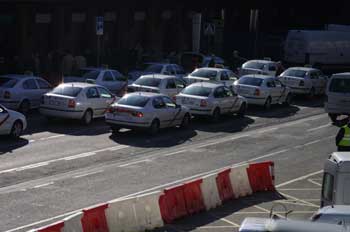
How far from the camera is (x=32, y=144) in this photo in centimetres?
2447

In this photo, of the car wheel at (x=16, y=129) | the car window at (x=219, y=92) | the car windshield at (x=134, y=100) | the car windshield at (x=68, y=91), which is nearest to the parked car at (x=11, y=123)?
the car wheel at (x=16, y=129)

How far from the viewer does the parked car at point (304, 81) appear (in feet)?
132

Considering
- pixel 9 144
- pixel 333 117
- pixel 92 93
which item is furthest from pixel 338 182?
pixel 333 117

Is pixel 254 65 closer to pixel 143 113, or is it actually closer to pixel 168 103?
pixel 168 103

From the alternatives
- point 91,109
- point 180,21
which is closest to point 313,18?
point 180,21

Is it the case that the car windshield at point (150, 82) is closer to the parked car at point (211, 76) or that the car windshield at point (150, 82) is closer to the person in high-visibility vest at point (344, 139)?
the parked car at point (211, 76)

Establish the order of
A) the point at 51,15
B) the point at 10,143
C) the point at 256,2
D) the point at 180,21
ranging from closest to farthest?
the point at 10,143 < the point at 51,15 < the point at 180,21 < the point at 256,2

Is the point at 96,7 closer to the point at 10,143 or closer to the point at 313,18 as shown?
the point at 10,143

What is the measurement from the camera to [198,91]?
31281mm

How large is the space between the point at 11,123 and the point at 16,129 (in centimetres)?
40

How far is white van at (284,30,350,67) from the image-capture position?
50.8 metres

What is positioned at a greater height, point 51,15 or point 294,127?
point 51,15

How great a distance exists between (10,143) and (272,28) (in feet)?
147

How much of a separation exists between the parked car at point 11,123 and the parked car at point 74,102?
8.45ft
